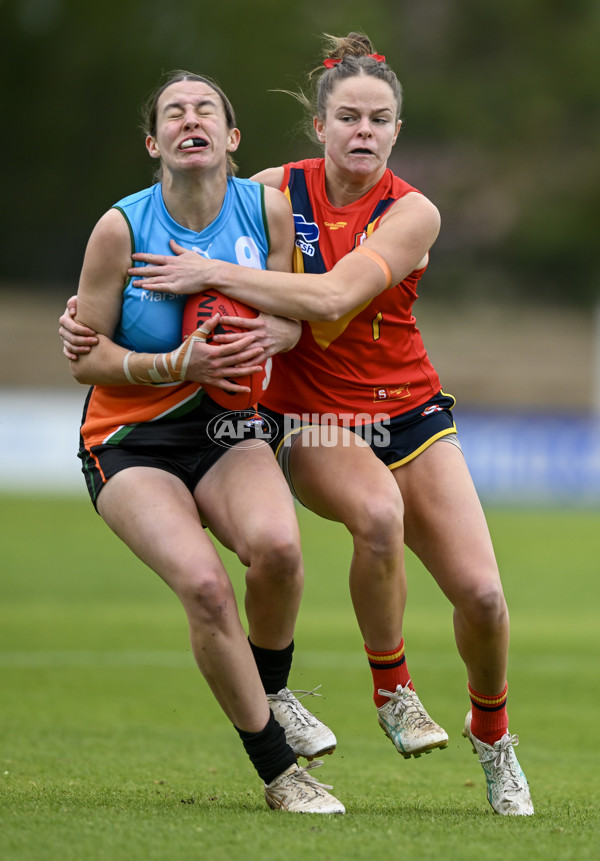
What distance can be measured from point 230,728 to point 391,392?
10.6 feet

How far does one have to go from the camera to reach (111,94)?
32750 mm

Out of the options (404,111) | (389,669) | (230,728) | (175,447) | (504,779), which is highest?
(404,111)

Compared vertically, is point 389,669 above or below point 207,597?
below

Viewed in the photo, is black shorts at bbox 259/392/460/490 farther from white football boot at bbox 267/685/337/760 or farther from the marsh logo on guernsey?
white football boot at bbox 267/685/337/760

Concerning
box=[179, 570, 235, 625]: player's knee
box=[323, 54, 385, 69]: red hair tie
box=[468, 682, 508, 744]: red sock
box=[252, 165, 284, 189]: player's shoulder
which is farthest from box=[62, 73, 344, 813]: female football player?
box=[468, 682, 508, 744]: red sock

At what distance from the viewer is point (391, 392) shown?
5.32m

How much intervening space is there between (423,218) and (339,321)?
53 centimetres

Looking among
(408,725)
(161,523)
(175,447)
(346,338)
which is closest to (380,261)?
(346,338)

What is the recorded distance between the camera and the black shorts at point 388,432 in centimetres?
529

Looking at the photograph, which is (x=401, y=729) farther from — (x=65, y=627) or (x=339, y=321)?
(x=65, y=627)

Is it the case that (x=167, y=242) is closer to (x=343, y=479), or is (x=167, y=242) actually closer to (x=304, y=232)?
(x=304, y=232)

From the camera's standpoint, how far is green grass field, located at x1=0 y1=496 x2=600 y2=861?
4.23 metres

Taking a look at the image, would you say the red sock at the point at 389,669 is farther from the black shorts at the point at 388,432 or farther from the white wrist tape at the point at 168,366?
the white wrist tape at the point at 168,366

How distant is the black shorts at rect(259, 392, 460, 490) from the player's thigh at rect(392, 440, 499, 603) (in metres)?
0.04
